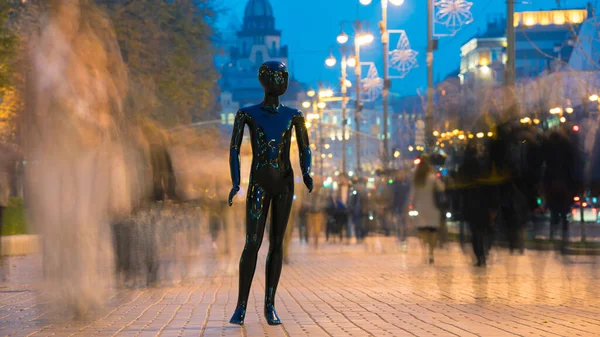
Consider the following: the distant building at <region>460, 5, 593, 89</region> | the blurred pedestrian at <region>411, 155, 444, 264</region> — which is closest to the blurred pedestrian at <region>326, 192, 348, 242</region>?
the blurred pedestrian at <region>411, 155, 444, 264</region>

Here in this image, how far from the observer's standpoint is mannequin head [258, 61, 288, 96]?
1009cm

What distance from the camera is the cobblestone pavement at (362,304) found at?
998 centimetres

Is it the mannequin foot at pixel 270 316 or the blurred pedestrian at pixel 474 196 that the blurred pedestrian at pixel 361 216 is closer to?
the blurred pedestrian at pixel 474 196

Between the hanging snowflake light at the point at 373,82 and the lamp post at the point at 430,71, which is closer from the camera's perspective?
the lamp post at the point at 430,71

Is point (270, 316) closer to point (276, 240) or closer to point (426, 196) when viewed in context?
point (276, 240)

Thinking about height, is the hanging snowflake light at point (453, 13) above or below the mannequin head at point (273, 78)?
above

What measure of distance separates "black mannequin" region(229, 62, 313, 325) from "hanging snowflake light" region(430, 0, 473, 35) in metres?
23.7

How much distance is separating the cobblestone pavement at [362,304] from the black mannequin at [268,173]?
0.46 m

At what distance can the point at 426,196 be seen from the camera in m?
22.2

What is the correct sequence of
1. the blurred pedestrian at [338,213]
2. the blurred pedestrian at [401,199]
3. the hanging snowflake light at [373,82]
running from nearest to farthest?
Answer: the blurred pedestrian at [401,199], the blurred pedestrian at [338,213], the hanging snowflake light at [373,82]

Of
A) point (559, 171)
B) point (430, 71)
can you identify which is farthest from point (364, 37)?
point (559, 171)

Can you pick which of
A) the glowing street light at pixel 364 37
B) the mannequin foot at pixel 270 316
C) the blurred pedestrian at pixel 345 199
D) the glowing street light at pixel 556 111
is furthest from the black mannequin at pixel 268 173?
the glowing street light at pixel 556 111

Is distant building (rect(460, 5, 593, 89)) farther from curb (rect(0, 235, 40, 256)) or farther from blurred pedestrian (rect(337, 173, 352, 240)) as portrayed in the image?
curb (rect(0, 235, 40, 256))

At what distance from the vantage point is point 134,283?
17.5m
